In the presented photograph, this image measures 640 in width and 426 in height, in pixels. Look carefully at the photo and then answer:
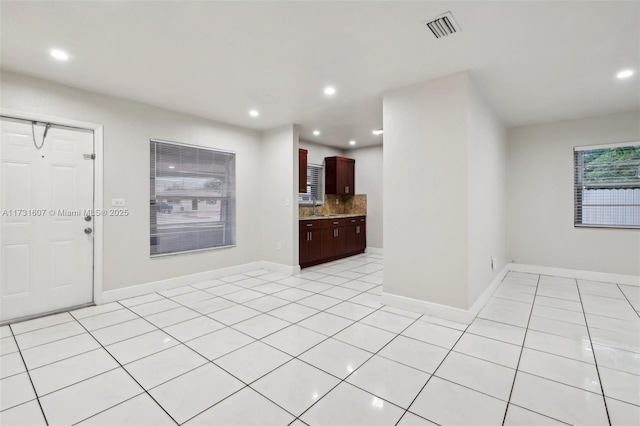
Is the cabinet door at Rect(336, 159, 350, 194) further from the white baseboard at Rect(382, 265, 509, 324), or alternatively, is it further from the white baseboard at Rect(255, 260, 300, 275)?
the white baseboard at Rect(382, 265, 509, 324)

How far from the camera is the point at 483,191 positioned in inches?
143

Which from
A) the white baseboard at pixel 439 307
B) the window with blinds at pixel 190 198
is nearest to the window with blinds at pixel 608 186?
the white baseboard at pixel 439 307

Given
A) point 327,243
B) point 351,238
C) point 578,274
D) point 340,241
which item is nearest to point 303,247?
point 327,243

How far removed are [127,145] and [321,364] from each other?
3.71m

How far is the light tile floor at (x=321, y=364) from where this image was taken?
5.66 ft

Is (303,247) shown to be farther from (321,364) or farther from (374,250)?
(321,364)

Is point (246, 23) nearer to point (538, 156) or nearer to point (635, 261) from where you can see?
point (538, 156)

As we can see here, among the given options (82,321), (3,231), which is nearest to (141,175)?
(3,231)

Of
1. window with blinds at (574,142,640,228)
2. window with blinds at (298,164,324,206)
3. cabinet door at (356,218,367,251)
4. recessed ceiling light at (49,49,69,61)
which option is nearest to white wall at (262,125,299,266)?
window with blinds at (298,164,324,206)

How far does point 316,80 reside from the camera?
3289mm

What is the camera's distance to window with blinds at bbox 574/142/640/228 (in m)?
4.42

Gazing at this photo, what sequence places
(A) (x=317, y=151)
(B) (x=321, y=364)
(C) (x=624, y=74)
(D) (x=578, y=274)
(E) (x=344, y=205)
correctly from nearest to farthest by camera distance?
1. (B) (x=321, y=364)
2. (C) (x=624, y=74)
3. (D) (x=578, y=274)
4. (A) (x=317, y=151)
5. (E) (x=344, y=205)

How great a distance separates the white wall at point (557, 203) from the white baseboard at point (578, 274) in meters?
0.07

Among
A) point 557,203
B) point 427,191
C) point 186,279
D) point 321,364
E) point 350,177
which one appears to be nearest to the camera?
point 321,364
